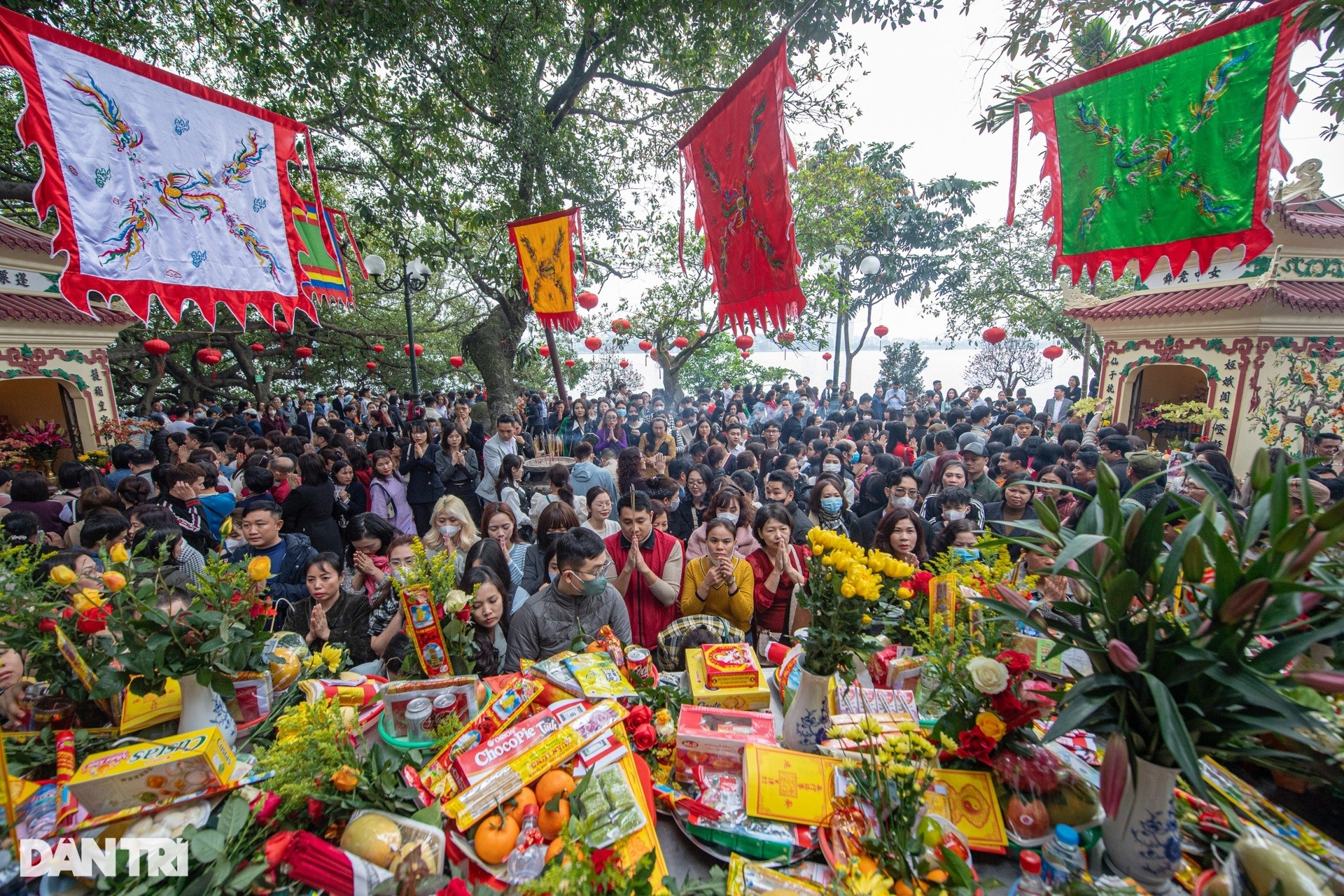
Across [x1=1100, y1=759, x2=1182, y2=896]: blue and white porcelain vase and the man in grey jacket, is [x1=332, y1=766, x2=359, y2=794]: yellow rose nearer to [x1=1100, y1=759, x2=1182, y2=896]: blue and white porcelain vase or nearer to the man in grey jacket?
the man in grey jacket

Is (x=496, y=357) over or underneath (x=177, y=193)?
underneath

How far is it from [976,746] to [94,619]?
8.69 feet

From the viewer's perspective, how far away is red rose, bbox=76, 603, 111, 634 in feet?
5.47

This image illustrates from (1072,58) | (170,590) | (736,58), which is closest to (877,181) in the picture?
(736,58)

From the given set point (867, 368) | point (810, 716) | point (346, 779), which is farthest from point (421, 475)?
point (867, 368)

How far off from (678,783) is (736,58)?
826 cm

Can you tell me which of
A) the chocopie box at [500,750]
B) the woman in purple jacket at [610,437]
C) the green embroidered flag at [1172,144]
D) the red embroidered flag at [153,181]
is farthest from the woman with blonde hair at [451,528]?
the green embroidered flag at [1172,144]

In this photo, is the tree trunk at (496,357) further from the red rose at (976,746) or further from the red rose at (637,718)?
the red rose at (976,746)

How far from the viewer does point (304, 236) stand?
6664 mm

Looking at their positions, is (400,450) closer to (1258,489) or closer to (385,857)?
(385,857)

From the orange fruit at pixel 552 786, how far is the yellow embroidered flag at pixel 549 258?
19.2 feet

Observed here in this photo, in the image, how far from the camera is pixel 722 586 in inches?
123

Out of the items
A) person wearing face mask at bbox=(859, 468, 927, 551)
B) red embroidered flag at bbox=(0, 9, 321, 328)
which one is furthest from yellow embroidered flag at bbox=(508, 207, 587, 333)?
person wearing face mask at bbox=(859, 468, 927, 551)

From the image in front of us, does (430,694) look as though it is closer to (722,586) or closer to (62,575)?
(62,575)
